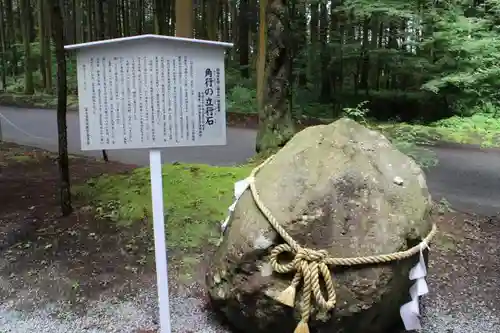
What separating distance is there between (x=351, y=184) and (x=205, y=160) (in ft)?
18.1

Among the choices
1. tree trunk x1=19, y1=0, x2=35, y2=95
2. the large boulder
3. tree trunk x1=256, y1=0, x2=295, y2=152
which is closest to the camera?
the large boulder

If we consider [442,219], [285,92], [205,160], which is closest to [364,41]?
[205,160]

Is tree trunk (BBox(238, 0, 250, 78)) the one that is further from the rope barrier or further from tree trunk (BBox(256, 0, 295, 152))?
the rope barrier

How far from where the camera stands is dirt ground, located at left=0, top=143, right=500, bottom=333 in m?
3.60

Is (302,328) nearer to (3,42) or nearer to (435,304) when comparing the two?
(435,304)

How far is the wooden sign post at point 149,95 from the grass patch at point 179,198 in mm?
1544

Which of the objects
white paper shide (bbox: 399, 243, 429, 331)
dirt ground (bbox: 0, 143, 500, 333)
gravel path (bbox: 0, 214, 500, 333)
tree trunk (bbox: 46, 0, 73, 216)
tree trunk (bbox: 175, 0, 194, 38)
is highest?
tree trunk (bbox: 175, 0, 194, 38)

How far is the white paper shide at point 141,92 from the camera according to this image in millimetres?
2773

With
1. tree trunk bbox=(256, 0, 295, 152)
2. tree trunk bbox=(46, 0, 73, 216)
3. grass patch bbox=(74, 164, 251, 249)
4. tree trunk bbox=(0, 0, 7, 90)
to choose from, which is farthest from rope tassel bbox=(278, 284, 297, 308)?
tree trunk bbox=(0, 0, 7, 90)

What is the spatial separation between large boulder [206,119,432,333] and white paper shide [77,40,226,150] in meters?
0.62

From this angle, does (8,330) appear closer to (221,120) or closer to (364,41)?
(221,120)

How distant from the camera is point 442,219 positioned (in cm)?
483

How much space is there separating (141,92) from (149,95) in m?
0.05

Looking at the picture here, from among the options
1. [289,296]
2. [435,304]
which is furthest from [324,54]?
[289,296]
